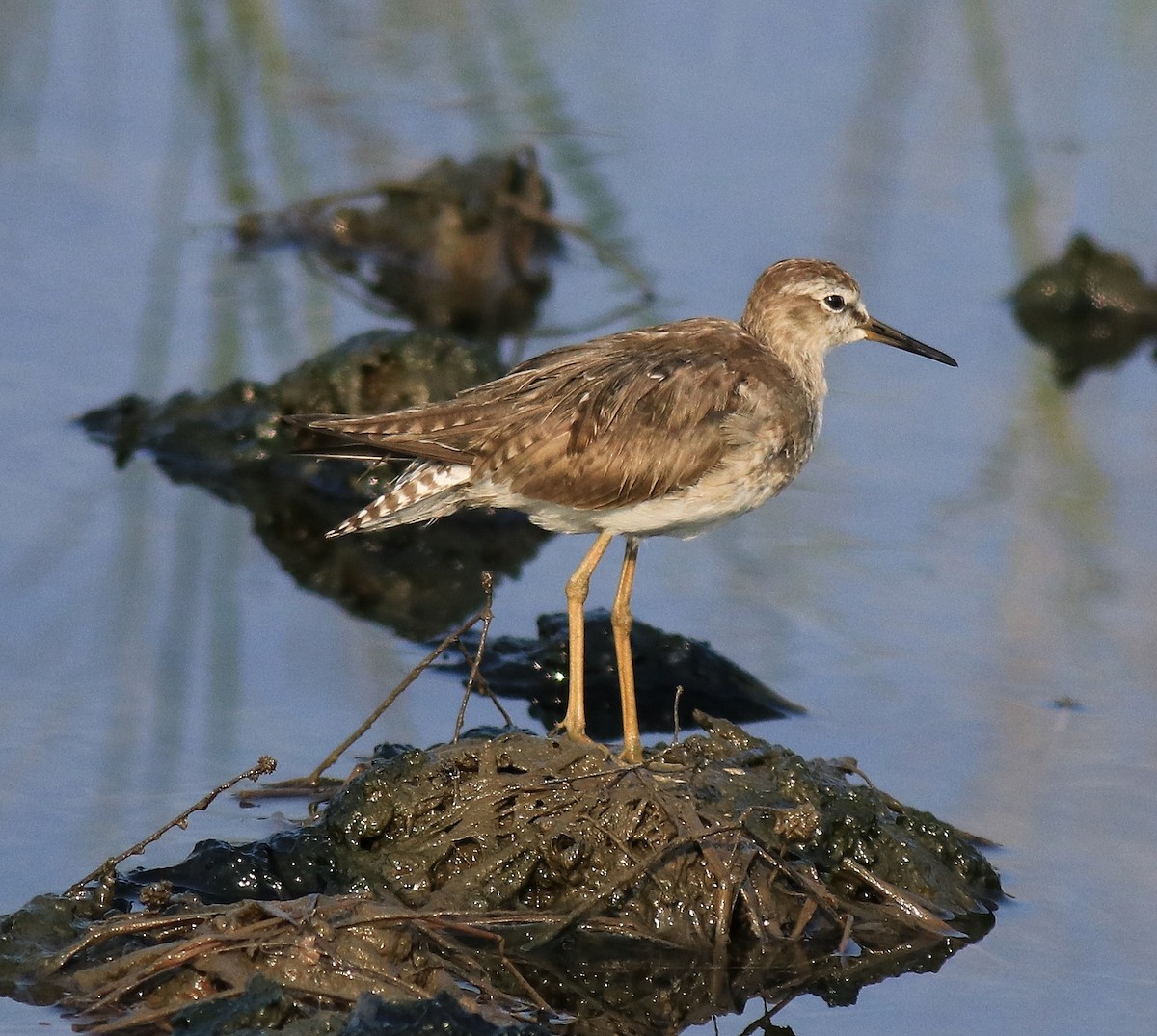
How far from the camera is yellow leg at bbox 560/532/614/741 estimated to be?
803 cm

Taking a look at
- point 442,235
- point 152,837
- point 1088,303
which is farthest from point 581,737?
point 1088,303

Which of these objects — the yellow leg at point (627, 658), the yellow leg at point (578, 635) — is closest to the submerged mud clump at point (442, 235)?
the yellow leg at point (627, 658)

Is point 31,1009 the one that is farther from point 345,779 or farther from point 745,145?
point 745,145

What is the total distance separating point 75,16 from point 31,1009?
10.7m

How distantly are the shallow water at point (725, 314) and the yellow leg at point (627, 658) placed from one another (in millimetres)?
853

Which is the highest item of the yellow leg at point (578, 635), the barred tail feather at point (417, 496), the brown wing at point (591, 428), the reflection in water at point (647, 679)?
the brown wing at point (591, 428)

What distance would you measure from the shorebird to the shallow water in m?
1.05

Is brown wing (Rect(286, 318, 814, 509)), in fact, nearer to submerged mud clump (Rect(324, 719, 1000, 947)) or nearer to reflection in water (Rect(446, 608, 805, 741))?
submerged mud clump (Rect(324, 719, 1000, 947))

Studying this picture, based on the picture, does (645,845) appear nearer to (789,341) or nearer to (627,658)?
(627,658)

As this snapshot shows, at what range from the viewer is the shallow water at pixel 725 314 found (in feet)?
26.5

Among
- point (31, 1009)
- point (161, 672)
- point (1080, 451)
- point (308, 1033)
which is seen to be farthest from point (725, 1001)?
point (1080, 451)

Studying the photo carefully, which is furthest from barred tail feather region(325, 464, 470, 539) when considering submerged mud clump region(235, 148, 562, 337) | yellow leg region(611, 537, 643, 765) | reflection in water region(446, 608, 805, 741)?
submerged mud clump region(235, 148, 562, 337)

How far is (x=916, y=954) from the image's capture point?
23.8ft

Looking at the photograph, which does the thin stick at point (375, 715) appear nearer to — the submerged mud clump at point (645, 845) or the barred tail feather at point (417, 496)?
the submerged mud clump at point (645, 845)
